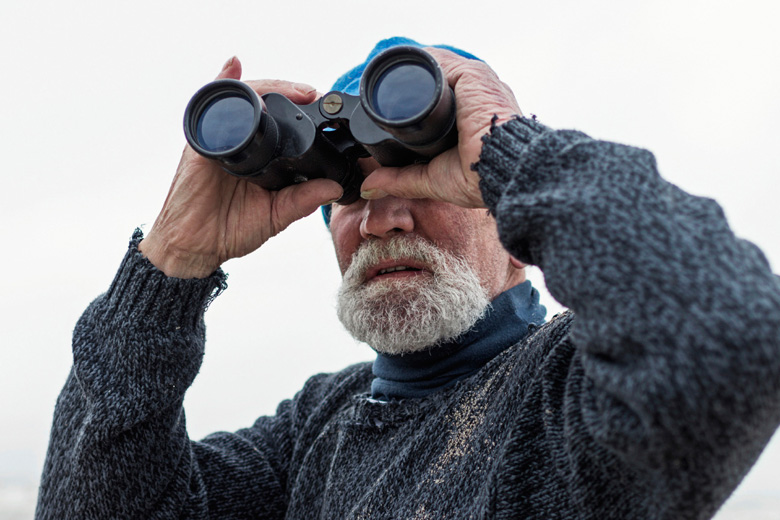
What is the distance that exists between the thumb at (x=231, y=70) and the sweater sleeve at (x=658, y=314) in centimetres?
72

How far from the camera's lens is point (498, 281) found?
4.92 feet

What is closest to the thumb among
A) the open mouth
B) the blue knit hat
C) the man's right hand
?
the man's right hand

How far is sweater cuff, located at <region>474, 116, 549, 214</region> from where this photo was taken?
940 mm

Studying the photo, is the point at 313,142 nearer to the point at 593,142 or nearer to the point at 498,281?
the point at 498,281

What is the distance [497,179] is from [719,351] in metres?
0.38

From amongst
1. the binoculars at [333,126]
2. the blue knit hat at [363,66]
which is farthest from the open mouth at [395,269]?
the blue knit hat at [363,66]

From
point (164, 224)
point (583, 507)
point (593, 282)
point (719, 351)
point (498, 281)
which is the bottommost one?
point (583, 507)

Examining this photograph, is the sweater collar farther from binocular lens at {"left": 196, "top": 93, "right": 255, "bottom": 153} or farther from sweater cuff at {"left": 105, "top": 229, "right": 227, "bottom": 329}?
binocular lens at {"left": 196, "top": 93, "right": 255, "bottom": 153}

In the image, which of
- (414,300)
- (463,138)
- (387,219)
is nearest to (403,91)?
(463,138)

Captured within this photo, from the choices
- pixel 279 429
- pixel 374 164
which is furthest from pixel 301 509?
pixel 374 164

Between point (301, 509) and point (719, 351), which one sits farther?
point (301, 509)

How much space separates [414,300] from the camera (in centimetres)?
141

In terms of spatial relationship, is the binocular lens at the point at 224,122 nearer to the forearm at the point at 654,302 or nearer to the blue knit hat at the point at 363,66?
the blue knit hat at the point at 363,66

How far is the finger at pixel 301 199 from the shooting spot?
1389mm
